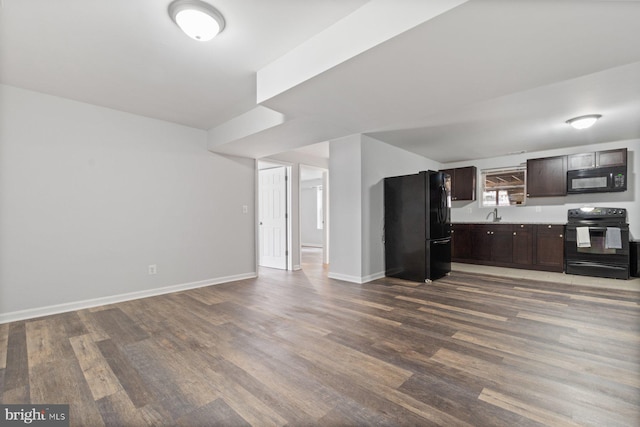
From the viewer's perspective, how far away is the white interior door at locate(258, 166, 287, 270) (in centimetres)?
562

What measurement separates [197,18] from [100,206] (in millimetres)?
2772

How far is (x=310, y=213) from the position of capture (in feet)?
34.4

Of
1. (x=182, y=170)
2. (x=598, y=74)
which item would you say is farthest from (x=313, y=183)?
(x=598, y=74)

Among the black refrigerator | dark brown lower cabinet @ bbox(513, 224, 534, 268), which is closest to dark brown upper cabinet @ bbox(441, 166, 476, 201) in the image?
dark brown lower cabinet @ bbox(513, 224, 534, 268)

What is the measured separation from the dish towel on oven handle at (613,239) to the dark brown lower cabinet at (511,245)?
1.91 ft

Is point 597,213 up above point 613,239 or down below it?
above

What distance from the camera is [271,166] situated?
584 cm

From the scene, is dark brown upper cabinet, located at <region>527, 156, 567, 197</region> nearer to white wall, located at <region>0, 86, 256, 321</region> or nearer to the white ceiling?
the white ceiling

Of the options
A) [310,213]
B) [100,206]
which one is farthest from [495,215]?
[100,206]

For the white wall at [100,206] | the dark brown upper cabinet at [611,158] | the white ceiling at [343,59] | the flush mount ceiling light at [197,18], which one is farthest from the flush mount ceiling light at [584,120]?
the white wall at [100,206]

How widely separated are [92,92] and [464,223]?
6.57 meters

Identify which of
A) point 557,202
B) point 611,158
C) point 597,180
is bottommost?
point 557,202

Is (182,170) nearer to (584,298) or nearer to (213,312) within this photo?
(213,312)

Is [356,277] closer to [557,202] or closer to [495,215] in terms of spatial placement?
[495,215]
